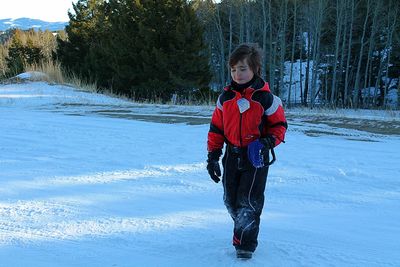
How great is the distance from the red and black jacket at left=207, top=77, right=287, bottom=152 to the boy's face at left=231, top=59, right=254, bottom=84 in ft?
0.17

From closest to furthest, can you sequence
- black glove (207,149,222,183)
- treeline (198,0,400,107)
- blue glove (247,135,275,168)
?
1. blue glove (247,135,275,168)
2. black glove (207,149,222,183)
3. treeline (198,0,400,107)

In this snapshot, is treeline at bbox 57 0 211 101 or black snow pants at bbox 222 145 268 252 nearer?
black snow pants at bbox 222 145 268 252

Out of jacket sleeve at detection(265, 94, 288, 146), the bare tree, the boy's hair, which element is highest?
the bare tree

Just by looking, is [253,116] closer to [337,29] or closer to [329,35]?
[337,29]

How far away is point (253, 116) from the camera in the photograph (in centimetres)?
271

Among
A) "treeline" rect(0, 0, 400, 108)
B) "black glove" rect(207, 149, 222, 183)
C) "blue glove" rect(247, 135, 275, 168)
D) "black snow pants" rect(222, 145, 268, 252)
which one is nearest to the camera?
"blue glove" rect(247, 135, 275, 168)

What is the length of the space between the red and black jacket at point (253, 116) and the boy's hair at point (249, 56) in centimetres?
8

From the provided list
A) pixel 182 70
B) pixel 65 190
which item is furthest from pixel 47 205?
pixel 182 70

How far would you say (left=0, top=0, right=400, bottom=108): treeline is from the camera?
22500 millimetres

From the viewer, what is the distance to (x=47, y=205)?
12.6 ft

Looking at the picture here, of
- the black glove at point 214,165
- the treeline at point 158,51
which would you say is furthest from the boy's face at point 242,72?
the treeline at point 158,51

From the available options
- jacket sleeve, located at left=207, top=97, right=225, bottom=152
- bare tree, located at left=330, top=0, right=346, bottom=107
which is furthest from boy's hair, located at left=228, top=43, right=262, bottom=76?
bare tree, located at left=330, top=0, right=346, bottom=107

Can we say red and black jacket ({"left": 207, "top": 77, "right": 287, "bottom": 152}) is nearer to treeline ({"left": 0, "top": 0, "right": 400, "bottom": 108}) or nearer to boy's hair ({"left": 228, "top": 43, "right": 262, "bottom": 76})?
boy's hair ({"left": 228, "top": 43, "right": 262, "bottom": 76})

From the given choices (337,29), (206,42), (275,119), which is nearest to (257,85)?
(275,119)
